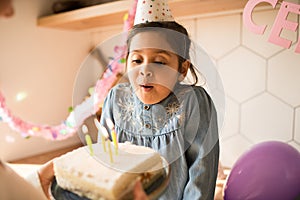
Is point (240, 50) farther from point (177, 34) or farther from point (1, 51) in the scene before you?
point (1, 51)

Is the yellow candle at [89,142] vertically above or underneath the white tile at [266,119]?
above

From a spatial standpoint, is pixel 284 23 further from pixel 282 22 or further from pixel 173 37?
pixel 173 37

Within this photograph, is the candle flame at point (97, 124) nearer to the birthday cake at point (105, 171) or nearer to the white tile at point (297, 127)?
the birthday cake at point (105, 171)

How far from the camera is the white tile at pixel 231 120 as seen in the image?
72cm

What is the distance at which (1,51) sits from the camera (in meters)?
0.56

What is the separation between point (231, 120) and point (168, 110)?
389 mm

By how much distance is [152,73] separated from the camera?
0.36 metres

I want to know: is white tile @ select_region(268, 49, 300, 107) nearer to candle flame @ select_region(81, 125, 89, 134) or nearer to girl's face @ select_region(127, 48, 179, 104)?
girl's face @ select_region(127, 48, 179, 104)

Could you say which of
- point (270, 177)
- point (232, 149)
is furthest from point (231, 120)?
point (270, 177)

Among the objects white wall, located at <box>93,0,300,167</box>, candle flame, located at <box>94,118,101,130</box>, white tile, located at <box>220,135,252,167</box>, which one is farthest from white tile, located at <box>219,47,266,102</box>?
candle flame, located at <box>94,118,101,130</box>

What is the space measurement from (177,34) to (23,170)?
30 centimetres

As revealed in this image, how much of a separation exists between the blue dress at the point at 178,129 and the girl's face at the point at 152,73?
2 cm

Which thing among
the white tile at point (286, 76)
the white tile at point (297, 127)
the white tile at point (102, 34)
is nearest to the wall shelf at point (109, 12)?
the white tile at point (102, 34)

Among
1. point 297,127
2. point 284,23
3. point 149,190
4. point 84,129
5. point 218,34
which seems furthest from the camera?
point 218,34
